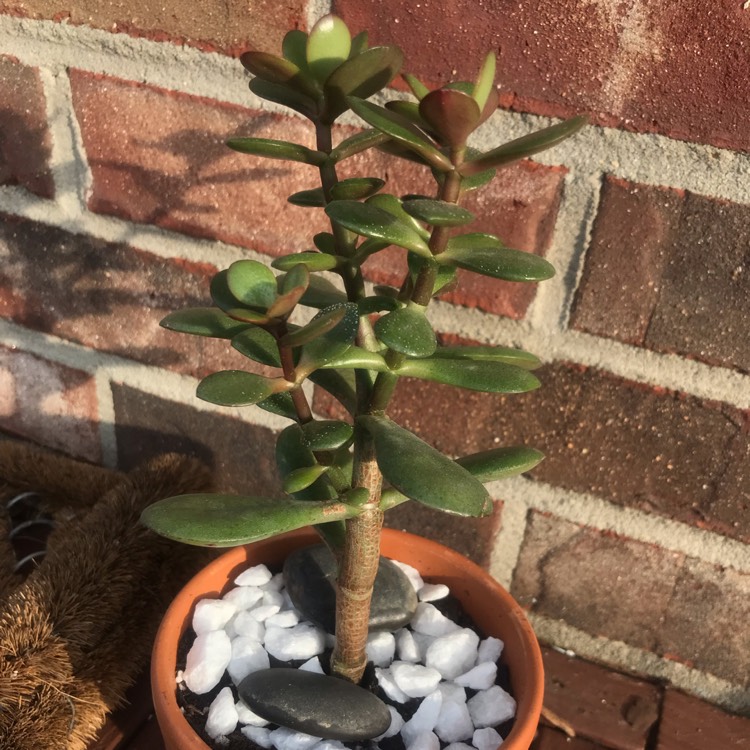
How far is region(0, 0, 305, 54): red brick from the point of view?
609 millimetres

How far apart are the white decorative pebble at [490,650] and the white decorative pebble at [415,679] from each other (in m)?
0.04

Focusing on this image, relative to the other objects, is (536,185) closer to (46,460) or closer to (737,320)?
(737,320)

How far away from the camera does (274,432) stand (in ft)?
2.54

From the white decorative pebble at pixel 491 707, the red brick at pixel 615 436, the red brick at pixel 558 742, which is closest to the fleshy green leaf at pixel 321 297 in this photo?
the red brick at pixel 615 436

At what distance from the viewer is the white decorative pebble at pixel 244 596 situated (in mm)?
641

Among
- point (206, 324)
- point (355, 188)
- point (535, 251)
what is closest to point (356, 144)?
point (355, 188)

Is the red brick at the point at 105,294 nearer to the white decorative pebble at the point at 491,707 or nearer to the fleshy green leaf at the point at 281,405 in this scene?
the fleshy green leaf at the point at 281,405

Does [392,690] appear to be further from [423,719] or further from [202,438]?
[202,438]

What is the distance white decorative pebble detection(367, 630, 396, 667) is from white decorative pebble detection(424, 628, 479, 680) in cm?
3

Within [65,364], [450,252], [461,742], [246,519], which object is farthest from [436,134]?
[65,364]

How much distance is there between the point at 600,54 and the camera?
0.54m

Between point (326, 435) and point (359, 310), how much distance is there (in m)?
0.07

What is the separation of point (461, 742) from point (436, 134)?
1.37 ft

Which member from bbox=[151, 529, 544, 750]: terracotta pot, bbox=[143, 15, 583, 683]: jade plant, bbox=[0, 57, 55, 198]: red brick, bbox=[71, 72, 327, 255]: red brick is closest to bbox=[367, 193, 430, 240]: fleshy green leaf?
bbox=[143, 15, 583, 683]: jade plant
